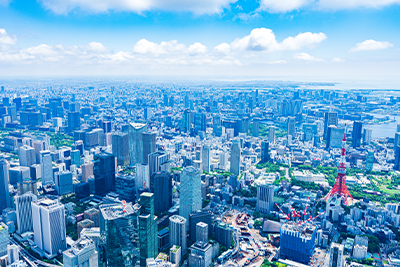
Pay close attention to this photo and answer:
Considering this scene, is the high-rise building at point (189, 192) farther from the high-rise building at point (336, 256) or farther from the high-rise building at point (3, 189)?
the high-rise building at point (3, 189)

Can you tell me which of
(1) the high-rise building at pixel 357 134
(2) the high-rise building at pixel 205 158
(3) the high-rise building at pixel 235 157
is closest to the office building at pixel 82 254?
(3) the high-rise building at pixel 235 157

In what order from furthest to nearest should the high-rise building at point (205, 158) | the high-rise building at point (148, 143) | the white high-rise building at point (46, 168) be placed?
the high-rise building at point (205, 158), the high-rise building at point (148, 143), the white high-rise building at point (46, 168)

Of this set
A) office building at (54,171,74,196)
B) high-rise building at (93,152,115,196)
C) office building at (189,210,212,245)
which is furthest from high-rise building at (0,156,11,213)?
office building at (189,210,212,245)

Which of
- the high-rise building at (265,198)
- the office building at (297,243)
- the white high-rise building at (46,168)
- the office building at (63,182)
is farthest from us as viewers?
the white high-rise building at (46,168)

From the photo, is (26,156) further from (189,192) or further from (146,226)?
(146,226)

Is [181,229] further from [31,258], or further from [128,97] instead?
[128,97]

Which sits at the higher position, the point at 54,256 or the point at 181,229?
the point at 181,229

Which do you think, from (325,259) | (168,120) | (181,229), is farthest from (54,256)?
(168,120)
